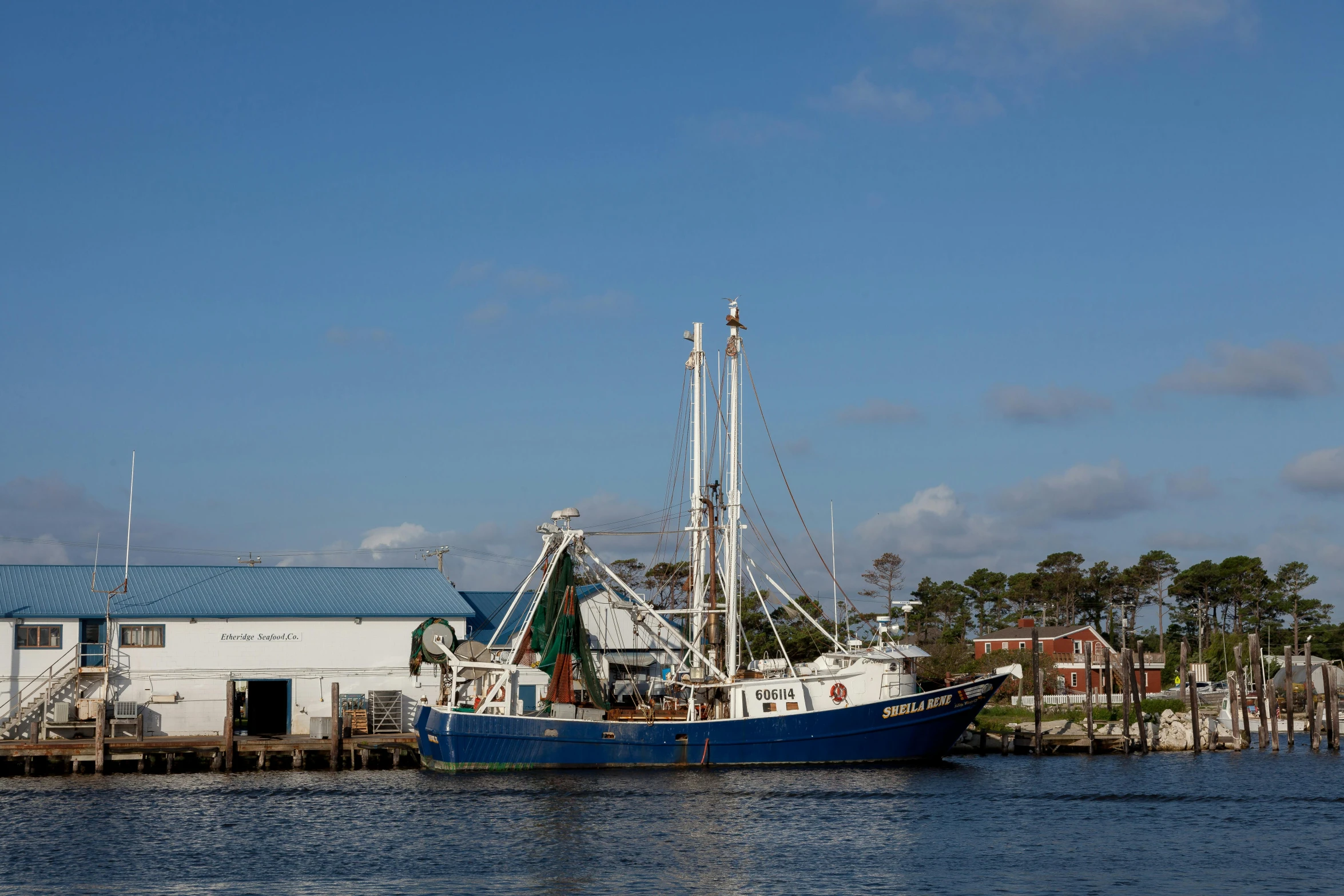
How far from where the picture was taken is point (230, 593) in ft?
196

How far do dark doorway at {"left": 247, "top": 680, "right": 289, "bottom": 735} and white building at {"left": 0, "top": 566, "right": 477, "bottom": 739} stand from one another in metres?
0.06

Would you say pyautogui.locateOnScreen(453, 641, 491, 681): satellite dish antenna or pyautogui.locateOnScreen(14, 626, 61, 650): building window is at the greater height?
pyautogui.locateOnScreen(14, 626, 61, 650): building window

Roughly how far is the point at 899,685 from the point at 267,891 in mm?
28418

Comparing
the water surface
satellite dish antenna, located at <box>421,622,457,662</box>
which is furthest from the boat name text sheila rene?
satellite dish antenna, located at <box>421,622,457,662</box>

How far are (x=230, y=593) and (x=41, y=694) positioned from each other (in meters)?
8.43

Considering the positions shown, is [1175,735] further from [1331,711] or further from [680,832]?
[680,832]

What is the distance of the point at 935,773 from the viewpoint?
167 feet

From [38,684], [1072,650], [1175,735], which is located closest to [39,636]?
[38,684]

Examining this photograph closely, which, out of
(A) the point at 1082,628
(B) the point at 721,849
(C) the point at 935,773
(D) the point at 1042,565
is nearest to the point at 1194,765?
(C) the point at 935,773

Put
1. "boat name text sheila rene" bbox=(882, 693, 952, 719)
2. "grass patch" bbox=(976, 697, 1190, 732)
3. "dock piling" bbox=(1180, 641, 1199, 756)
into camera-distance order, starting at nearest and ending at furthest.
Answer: "boat name text sheila rene" bbox=(882, 693, 952, 719), "dock piling" bbox=(1180, 641, 1199, 756), "grass patch" bbox=(976, 697, 1190, 732)

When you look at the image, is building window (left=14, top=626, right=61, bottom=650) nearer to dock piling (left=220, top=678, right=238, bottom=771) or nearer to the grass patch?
dock piling (left=220, top=678, right=238, bottom=771)

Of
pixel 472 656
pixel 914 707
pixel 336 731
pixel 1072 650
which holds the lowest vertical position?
pixel 336 731

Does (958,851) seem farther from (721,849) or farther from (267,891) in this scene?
(267,891)

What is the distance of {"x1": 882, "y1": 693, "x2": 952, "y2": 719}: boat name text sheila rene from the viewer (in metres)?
52.0
